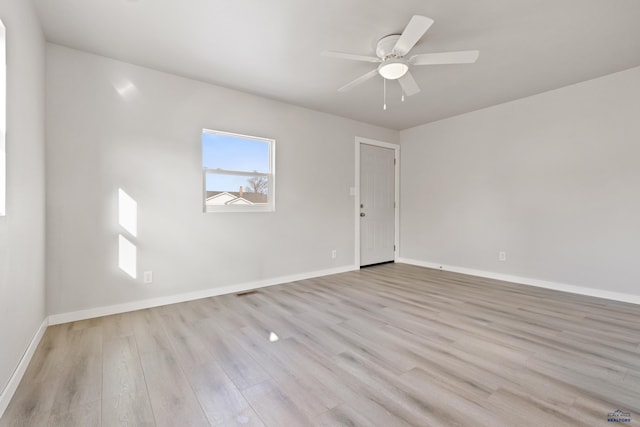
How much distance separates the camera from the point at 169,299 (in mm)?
3154

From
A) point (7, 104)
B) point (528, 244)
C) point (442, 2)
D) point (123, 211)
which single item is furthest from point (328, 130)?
point (7, 104)

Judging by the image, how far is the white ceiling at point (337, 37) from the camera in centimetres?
216

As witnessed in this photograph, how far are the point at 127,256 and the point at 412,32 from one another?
127 inches

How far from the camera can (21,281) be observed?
71.7 inches

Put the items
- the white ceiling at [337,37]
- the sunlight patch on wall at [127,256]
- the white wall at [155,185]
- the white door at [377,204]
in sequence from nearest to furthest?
the white ceiling at [337,37] → the white wall at [155,185] → the sunlight patch on wall at [127,256] → the white door at [377,204]

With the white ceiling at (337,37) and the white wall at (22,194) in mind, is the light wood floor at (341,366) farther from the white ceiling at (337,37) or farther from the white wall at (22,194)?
the white ceiling at (337,37)

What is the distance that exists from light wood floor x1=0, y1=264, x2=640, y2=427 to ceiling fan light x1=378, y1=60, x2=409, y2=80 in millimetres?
2229

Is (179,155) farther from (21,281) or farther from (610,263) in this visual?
(610,263)

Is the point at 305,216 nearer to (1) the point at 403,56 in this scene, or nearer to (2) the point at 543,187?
(1) the point at 403,56

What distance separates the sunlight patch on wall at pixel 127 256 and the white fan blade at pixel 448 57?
3158 mm

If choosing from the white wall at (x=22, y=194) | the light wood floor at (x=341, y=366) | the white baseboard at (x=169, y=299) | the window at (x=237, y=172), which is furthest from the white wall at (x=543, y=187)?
the white wall at (x=22, y=194)

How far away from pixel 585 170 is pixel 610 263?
111 cm

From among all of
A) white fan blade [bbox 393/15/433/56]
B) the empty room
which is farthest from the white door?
white fan blade [bbox 393/15/433/56]

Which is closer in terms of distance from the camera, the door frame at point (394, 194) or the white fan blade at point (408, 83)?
the white fan blade at point (408, 83)
